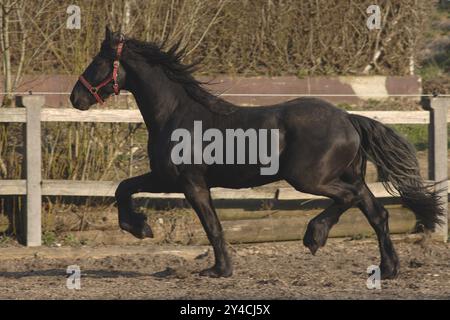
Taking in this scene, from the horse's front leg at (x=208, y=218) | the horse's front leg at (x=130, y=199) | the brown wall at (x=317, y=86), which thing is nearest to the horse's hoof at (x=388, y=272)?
the horse's front leg at (x=208, y=218)

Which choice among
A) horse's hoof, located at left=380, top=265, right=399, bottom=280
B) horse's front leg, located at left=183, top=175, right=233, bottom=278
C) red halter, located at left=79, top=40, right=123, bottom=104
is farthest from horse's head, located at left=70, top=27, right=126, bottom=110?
horse's hoof, located at left=380, top=265, right=399, bottom=280

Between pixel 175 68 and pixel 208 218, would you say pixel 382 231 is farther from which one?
pixel 175 68

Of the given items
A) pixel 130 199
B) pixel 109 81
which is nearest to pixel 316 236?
pixel 130 199

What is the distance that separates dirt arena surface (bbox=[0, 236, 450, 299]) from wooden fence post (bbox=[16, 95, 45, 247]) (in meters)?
0.24

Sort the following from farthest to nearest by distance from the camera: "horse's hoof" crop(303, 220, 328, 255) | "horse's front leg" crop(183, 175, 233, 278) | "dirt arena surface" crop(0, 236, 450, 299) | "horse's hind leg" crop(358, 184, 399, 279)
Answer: "horse's hind leg" crop(358, 184, 399, 279), "horse's front leg" crop(183, 175, 233, 278), "horse's hoof" crop(303, 220, 328, 255), "dirt arena surface" crop(0, 236, 450, 299)

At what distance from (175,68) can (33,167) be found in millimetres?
2093

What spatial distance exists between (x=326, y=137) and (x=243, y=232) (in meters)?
2.27

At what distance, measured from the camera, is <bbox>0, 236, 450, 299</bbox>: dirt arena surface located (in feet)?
23.4

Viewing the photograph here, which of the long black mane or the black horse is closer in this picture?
the black horse

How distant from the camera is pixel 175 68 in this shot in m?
8.00

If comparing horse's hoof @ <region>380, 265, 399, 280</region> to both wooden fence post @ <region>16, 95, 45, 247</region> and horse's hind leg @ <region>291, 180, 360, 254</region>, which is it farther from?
wooden fence post @ <region>16, 95, 45, 247</region>
